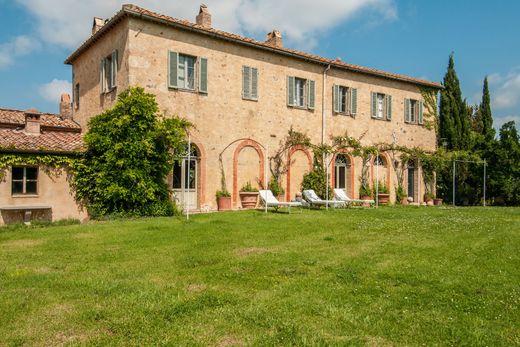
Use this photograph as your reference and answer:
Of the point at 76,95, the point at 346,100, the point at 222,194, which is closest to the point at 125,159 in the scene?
the point at 222,194

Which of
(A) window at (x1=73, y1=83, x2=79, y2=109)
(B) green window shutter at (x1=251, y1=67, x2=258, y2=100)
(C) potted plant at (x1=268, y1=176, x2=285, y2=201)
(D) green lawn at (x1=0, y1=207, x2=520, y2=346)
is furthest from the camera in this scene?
(A) window at (x1=73, y1=83, x2=79, y2=109)

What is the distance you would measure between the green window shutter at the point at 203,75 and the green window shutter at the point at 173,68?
0.90 m

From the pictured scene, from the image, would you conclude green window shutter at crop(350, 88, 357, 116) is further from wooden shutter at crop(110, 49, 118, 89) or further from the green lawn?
the green lawn

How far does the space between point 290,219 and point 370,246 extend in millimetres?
4606

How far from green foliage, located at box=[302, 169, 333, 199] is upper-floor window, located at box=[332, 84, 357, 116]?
129 inches

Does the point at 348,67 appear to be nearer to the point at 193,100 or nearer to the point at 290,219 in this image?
the point at 193,100

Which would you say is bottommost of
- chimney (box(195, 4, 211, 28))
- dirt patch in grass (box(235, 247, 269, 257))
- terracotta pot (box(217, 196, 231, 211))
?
dirt patch in grass (box(235, 247, 269, 257))

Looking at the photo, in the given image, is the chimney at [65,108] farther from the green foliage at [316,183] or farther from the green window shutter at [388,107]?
the green window shutter at [388,107]

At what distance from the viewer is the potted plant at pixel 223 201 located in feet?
50.9

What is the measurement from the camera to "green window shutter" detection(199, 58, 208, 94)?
1544cm

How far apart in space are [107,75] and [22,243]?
8.79m

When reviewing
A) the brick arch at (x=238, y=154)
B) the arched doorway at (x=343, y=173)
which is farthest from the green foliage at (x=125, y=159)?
the arched doorway at (x=343, y=173)

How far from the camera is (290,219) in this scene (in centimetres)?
1239

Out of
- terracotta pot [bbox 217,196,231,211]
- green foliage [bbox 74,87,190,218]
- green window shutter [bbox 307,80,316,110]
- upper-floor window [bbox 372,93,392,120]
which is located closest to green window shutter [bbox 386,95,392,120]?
upper-floor window [bbox 372,93,392,120]
